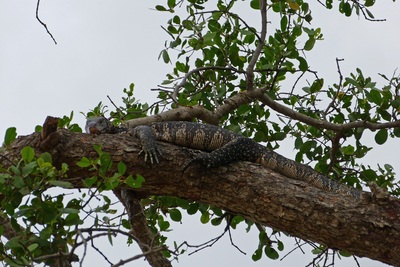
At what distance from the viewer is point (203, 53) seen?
6660 mm

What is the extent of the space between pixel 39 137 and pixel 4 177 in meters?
1.01

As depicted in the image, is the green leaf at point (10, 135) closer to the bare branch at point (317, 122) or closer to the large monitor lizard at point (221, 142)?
the large monitor lizard at point (221, 142)

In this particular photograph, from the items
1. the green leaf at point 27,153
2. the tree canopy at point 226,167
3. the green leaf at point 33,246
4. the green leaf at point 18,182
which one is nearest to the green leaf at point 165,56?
the tree canopy at point 226,167

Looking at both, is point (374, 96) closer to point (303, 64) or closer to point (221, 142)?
point (303, 64)

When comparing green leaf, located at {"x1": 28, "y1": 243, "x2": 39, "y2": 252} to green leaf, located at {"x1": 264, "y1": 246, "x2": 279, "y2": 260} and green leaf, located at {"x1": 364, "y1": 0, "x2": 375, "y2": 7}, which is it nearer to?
green leaf, located at {"x1": 264, "y1": 246, "x2": 279, "y2": 260}

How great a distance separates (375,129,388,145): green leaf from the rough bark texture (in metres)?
1.16

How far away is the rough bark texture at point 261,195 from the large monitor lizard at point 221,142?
28 centimetres

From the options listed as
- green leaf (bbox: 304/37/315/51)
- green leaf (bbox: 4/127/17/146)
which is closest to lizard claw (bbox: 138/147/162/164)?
green leaf (bbox: 4/127/17/146)

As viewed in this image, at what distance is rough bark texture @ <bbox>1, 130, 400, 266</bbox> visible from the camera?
4707 mm

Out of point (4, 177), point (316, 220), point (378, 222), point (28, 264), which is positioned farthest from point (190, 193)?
point (28, 264)

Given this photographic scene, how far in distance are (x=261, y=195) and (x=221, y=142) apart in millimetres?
887

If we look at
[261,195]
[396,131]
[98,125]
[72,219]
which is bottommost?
[72,219]

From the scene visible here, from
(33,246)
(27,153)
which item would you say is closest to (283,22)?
(27,153)

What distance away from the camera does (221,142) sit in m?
5.71
